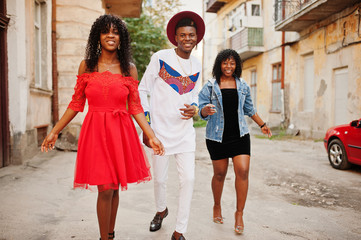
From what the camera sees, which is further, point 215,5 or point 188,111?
point 215,5

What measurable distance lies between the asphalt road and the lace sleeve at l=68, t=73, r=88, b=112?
4.36ft

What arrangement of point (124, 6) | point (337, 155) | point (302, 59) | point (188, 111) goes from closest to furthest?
point (188, 111), point (337, 155), point (124, 6), point (302, 59)

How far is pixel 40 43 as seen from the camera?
8.40m

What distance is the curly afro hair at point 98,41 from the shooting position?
109 inches

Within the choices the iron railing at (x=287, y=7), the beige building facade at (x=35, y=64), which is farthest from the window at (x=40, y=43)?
the iron railing at (x=287, y=7)

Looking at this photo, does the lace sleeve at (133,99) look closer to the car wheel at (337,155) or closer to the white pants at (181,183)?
the white pants at (181,183)

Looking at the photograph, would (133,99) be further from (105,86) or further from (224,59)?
(224,59)

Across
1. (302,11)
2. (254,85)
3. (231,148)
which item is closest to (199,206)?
(231,148)

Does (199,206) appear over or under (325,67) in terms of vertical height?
under

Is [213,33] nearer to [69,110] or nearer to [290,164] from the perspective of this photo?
[290,164]

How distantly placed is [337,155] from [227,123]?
475cm

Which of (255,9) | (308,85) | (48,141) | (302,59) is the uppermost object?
(255,9)

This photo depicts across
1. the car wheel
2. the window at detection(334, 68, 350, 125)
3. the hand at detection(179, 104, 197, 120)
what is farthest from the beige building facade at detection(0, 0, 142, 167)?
the window at detection(334, 68, 350, 125)

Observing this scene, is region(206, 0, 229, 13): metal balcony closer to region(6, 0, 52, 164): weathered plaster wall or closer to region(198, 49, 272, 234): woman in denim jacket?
region(6, 0, 52, 164): weathered plaster wall
